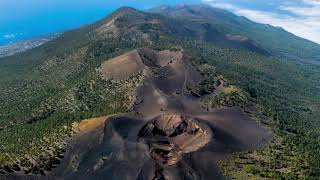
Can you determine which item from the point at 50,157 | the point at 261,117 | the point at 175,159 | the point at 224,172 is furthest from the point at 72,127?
the point at 261,117

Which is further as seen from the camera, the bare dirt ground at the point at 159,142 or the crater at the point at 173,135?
the crater at the point at 173,135

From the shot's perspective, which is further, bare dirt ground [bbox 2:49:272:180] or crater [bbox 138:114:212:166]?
crater [bbox 138:114:212:166]

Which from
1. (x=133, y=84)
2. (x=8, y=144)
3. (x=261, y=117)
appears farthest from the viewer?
(x=133, y=84)

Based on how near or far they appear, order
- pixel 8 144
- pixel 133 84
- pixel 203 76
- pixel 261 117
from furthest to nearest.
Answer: pixel 203 76, pixel 133 84, pixel 261 117, pixel 8 144

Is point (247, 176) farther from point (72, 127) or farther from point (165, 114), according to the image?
point (72, 127)

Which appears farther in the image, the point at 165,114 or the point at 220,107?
the point at 220,107
